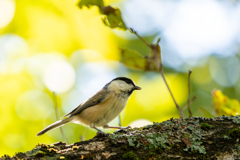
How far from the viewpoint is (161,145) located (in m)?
1.62

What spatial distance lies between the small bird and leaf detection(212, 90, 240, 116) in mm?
1253

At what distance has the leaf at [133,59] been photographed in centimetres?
221

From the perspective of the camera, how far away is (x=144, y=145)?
162cm

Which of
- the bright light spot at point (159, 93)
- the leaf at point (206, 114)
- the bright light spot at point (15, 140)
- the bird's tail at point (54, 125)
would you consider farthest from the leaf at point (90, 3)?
the bright light spot at point (15, 140)

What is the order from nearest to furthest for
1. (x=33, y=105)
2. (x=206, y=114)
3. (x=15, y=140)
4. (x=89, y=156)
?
(x=89, y=156) → (x=206, y=114) → (x=15, y=140) → (x=33, y=105)

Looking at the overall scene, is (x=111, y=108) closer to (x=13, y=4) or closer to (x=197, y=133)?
(x=197, y=133)

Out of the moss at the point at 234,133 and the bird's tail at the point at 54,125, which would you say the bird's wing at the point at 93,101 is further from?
the moss at the point at 234,133

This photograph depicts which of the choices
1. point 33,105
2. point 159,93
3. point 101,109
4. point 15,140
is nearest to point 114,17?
point 101,109

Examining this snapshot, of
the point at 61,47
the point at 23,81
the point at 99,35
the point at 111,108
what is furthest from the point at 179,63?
the point at 23,81

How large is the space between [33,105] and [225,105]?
13.5 feet

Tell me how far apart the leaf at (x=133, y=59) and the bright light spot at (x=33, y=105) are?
9.46ft

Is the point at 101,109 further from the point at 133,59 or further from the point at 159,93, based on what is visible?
the point at 159,93

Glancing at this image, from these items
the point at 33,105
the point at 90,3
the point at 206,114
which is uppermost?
the point at 33,105

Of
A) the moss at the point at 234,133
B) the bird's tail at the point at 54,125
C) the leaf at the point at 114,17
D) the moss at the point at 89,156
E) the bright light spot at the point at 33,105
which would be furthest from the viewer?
the bright light spot at the point at 33,105
